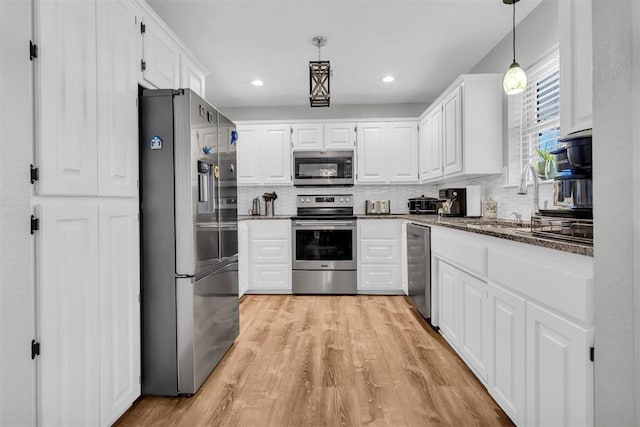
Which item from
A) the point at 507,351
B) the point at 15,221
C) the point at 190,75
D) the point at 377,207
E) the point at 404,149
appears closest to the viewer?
the point at 15,221

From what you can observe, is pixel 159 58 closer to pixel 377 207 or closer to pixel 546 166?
pixel 546 166

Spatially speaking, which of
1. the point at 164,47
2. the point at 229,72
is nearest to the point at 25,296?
the point at 164,47

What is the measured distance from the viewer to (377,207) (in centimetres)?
505

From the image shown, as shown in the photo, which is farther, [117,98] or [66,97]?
[117,98]

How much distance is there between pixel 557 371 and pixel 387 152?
379 centimetres

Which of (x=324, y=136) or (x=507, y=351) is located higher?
(x=324, y=136)

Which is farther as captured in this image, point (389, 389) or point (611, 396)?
point (389, 389)

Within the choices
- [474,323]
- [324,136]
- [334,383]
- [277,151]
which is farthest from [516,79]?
[277,151]

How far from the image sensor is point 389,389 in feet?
6.97

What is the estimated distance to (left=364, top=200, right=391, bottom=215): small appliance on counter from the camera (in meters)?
5.03

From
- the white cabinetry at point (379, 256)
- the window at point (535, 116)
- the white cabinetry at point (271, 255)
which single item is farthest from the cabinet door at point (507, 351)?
the white cabinetry at point (271, 255)

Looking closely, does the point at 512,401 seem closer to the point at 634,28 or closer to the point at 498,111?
the point at 634,28

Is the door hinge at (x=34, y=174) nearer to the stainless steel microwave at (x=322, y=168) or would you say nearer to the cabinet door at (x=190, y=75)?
→ the cabinet door at (x=190, y=75)

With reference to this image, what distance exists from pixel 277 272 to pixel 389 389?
2599mm
